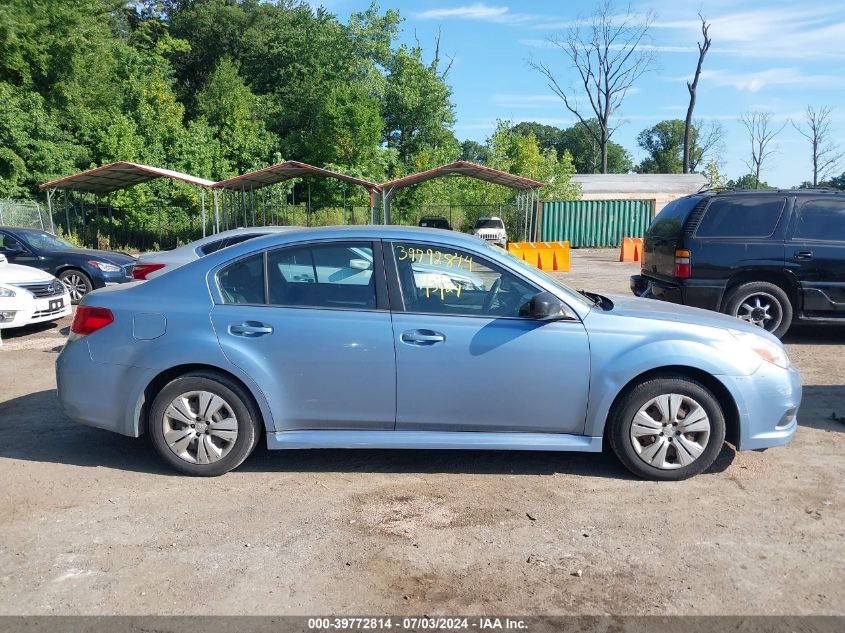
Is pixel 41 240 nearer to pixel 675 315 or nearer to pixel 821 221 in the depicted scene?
pixel 675 315

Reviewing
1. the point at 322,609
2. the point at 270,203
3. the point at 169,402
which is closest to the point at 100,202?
the point at 270,203

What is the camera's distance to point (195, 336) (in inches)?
193

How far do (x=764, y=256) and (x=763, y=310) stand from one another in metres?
0.69

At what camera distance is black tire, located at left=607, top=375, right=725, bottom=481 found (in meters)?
4.86

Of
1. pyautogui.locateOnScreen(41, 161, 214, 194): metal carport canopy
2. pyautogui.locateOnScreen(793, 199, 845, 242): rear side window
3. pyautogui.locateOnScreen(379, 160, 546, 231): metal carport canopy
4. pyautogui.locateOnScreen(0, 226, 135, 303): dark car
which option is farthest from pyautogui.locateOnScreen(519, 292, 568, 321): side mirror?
pyautogui.locateOnScreen(41, 161, 214, 194): metal carport canopy

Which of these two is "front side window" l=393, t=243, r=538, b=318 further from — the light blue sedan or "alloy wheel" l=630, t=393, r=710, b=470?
"alloy wheel" l=630, t=393, r=710, b=470

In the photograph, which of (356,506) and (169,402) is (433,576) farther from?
(169,402)

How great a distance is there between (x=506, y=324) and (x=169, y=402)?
2.26 m

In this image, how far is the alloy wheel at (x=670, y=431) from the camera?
16.0 ft

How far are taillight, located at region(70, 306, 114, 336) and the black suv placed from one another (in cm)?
701

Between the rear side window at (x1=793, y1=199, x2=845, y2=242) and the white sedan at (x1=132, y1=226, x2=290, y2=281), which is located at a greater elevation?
the rear side window at (x1=793, y1=199, x2=845, y2=242)

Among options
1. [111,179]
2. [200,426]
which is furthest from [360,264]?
[111,179]

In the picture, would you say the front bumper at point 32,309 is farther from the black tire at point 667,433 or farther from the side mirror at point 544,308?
the black tire at point 667,433

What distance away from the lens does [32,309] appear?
10.6 metres
